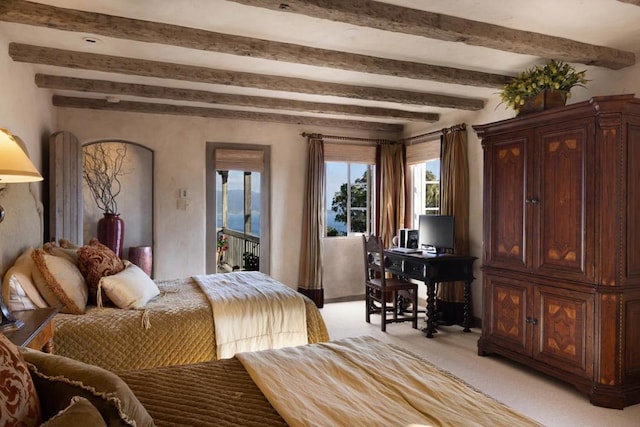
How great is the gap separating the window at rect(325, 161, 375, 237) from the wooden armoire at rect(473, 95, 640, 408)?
8.77ft

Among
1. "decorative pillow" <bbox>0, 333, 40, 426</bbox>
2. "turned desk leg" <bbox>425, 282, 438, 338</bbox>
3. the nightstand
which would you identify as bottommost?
"turned desk leg" <bbox>425, 282, 438, 338</bbox>

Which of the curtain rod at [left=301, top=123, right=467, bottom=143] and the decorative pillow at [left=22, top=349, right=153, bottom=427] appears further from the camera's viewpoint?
the curtain rod at [left=301, top=123, right=467, bottom=143]

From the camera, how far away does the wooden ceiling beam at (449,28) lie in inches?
90.9

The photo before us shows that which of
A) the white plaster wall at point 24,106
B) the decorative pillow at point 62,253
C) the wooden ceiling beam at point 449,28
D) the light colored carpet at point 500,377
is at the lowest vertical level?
the light colored carpet at point 500,377

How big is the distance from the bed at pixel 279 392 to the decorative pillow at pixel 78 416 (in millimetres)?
48

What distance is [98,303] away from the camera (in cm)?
273

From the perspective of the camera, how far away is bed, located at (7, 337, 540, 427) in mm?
1063

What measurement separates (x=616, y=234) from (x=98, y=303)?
3.58 m

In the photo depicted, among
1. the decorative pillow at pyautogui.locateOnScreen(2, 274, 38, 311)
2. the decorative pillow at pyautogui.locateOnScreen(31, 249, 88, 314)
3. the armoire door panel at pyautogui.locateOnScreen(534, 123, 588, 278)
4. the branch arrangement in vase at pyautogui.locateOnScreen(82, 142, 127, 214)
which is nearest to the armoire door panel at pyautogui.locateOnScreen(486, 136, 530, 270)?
the armoire door panel at pyautogui.locateOnScreen(534, 123, 588, 278)

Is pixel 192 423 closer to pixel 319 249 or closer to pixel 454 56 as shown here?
pixel 454 56

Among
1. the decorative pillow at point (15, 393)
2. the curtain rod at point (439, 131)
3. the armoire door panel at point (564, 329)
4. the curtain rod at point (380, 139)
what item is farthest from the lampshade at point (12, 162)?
the curtain rod at point (439, 131)

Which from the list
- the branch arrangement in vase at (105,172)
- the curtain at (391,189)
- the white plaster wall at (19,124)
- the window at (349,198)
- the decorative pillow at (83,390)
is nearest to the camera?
the decorative pillow at (83,390)

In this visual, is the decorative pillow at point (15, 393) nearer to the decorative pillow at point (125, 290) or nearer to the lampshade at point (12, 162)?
the lampshade at point (12, 162)

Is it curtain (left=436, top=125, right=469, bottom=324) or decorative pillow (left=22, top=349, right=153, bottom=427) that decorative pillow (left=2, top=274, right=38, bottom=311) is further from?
curtain (left=436, top=125, right=469, bottom=324)
